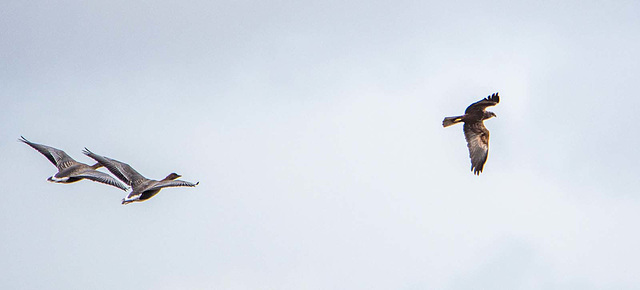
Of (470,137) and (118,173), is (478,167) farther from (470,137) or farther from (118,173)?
(118,173)

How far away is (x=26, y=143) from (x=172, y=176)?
7931mm

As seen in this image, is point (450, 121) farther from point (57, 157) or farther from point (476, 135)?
point (57, 157)

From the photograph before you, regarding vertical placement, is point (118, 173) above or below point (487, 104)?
below

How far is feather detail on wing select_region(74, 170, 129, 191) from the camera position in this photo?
3919 cm

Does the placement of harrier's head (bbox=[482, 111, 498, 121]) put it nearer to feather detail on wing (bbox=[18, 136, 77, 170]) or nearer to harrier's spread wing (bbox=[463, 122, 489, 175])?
harrier's spread wing (bbox=[463, 122, 489, 175])

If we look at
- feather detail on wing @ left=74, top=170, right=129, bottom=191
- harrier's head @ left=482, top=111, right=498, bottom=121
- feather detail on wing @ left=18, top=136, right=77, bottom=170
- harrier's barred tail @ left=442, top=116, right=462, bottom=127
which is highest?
harrier's head @ left=482, top=111, right=498, bottom=121

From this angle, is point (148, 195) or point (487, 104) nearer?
point (148, 195)

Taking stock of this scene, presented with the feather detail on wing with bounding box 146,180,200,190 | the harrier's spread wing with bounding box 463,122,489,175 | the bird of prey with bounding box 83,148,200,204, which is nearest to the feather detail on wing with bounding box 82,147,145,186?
the bird of prey with bounding box 83,148,200,204

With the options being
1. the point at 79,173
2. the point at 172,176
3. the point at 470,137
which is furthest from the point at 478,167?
the point at 79,173

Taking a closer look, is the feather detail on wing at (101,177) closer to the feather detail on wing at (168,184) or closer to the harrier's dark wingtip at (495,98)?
the feather detail on wing at (168,184)

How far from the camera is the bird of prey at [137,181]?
37156 mm

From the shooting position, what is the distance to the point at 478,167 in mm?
46438

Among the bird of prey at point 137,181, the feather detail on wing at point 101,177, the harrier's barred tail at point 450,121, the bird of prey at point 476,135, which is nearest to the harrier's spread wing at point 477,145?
the bird of prey at point 476,135

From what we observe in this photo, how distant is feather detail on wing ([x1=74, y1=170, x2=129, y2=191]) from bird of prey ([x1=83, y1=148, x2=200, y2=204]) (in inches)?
16.7
